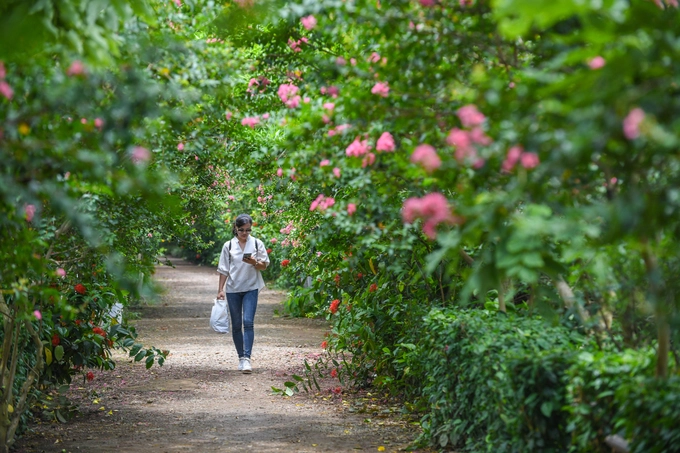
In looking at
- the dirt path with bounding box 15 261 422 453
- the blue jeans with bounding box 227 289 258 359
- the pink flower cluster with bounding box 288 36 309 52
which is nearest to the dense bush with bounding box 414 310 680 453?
the dirt path with bounding box 15 261 422 453

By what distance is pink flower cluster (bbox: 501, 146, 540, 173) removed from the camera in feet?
9.18

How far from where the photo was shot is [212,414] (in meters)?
8.59

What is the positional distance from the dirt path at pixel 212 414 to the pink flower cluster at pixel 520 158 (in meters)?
4.38

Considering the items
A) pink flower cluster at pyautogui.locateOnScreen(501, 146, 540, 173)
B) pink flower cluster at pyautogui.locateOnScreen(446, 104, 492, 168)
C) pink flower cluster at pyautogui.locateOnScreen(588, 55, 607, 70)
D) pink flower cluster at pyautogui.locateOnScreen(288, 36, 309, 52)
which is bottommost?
pink flower cluster at pyautogui.locateOnScreen(501, 146, 540, 173)

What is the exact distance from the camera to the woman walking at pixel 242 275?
36.1 ft

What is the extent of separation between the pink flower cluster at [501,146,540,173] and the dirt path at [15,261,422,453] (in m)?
4.38

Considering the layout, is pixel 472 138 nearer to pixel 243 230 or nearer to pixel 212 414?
pixel 212 414

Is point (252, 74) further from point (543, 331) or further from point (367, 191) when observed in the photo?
point (543, 331)

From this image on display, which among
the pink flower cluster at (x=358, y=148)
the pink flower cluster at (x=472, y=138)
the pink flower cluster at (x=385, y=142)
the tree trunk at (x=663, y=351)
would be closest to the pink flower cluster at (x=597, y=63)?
the pink flower cluster at (x=472, y=138)

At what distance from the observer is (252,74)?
680cm

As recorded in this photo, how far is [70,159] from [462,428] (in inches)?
132

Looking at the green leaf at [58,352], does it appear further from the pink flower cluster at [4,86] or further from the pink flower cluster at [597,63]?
the pink flower cluster at [597,63]

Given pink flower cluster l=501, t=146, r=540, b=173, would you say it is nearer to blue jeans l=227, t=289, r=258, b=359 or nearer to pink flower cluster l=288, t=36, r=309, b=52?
pink flower cluster l=288, t=36, r=309, b=52

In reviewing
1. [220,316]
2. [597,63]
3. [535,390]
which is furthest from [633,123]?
[220,316]
